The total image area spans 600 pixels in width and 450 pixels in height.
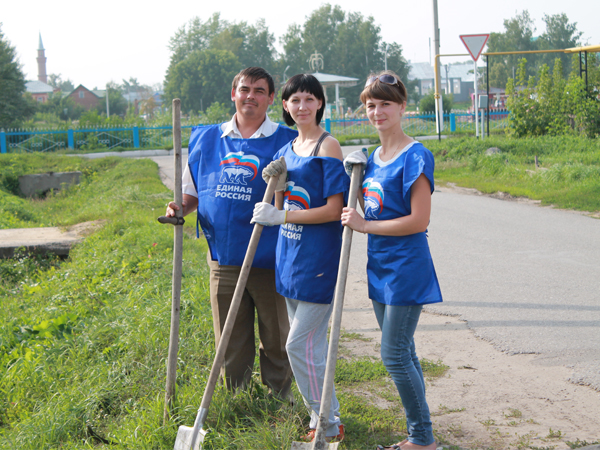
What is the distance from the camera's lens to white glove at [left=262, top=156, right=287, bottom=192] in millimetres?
2531

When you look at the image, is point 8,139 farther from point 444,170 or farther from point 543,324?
point 543,324

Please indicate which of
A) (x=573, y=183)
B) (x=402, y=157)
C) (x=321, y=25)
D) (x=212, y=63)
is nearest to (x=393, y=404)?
(x=402, y=157)

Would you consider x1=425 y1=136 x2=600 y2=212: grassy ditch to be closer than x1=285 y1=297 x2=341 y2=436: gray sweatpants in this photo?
No

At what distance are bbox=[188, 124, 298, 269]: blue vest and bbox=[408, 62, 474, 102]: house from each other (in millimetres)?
85710

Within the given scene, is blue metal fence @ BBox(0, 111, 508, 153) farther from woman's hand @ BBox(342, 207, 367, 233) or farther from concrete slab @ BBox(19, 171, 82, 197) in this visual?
woman's hand @ BBox(342, 207, 367, 233)

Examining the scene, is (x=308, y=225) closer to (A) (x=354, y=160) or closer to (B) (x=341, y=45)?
(A) (x=354, y=160)

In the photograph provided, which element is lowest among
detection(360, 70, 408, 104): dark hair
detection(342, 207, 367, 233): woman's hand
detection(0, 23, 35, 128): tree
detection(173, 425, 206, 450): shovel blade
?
detection(173, 425, 206, 450): shovel blade

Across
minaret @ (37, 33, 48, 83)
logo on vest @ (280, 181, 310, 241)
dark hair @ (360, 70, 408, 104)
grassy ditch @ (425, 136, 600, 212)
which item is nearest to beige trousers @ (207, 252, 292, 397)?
logo on vest @ (280, 181, 310, 241)

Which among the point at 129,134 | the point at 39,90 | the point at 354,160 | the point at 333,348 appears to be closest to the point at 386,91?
the point at 354,160

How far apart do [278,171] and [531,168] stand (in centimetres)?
1051

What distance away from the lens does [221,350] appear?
265 cm

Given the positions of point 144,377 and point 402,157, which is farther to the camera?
point 144,377

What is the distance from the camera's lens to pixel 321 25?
256 ft

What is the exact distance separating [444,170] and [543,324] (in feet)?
29.9
